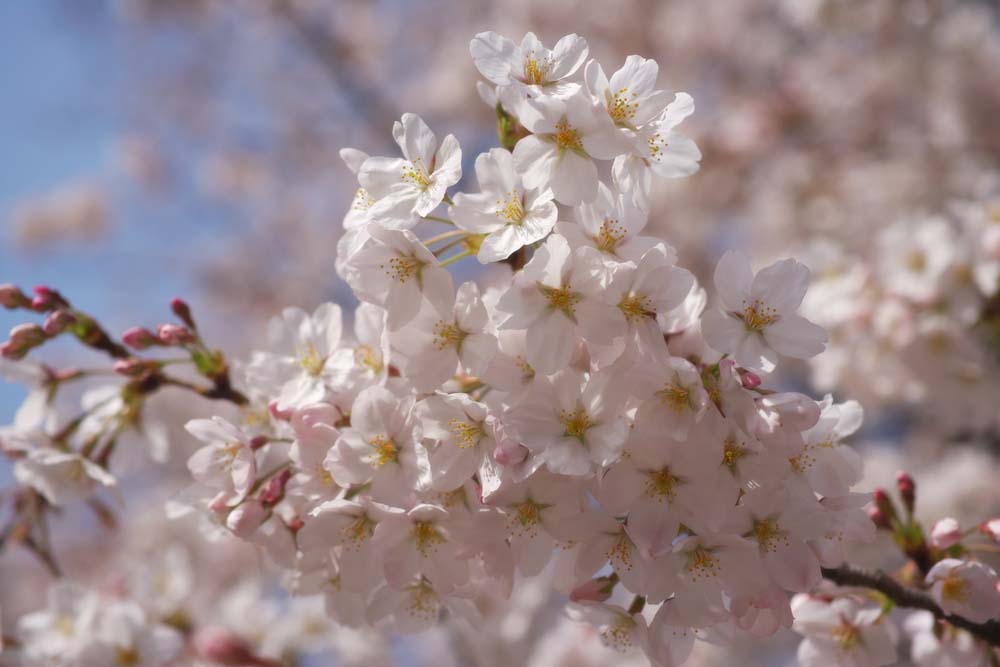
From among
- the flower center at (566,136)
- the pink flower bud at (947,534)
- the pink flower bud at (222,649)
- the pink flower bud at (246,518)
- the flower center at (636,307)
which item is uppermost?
the flower center at (566,136)

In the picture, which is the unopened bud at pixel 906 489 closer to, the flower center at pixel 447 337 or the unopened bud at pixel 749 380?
the unopened bud at pixel 749 380

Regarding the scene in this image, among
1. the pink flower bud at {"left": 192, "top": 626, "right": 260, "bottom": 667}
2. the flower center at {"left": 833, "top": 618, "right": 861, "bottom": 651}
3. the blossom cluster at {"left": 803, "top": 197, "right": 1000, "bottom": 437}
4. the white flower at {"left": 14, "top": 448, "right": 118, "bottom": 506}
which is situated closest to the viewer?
the flower center at {"left": 833, "top": 618, "right": 861, "bottom": 651}

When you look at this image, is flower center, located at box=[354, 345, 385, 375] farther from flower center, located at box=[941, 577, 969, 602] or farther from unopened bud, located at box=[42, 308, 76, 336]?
flower center, located at box=[941, 577, 969, 602]

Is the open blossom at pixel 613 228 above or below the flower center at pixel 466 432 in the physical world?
above

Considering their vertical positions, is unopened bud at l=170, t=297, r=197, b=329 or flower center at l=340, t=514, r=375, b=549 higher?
unopened bud at l=170, t=297, r=197, b=329

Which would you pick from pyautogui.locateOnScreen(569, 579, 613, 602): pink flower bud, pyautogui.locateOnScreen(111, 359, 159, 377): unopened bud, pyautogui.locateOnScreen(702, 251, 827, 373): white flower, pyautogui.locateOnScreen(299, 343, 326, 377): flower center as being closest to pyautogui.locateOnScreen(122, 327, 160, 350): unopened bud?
pyautogui.locateOnScreen(111, 359, 159, 377): unopened bud

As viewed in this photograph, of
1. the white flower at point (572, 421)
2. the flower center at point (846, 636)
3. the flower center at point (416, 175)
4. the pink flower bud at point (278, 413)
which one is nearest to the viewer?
the white flower at point (572, 421)

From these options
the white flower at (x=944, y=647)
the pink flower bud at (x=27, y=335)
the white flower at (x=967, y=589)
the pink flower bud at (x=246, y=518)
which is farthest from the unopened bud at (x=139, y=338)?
the white flower at (x=944, y=647)

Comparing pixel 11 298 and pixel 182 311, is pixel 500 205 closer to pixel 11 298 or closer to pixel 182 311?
pixel 182 311
